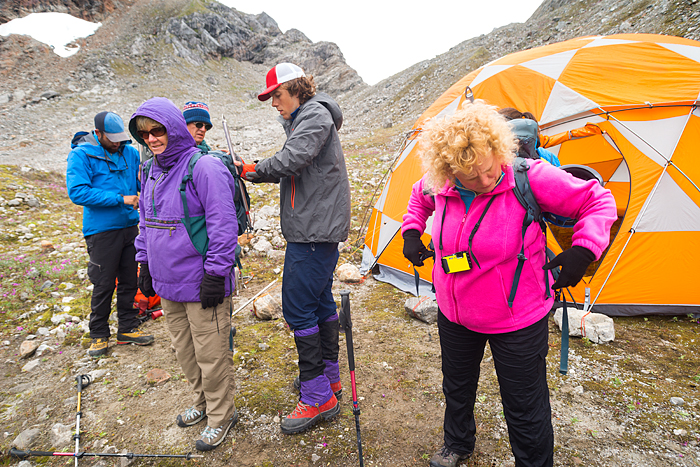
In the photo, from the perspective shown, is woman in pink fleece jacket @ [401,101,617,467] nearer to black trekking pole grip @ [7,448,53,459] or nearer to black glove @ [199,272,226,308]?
black glove @ [199,272,226,308]

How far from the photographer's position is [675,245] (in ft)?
13.8

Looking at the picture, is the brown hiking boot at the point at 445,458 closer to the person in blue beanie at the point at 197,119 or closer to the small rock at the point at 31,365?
the person in blue beanie at the point at 197,119

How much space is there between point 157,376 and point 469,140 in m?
3.99

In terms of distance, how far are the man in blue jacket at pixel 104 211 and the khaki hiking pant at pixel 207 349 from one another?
6.54 ft

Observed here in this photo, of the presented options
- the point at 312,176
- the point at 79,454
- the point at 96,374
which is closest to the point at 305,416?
the point at 79,454

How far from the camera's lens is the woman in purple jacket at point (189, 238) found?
2570 millimetres

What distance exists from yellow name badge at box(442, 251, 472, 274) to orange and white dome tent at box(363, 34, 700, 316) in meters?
3.07

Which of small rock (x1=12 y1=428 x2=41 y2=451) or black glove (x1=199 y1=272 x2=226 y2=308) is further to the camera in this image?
small rock (x1=12 y1=428 x2=41 y2=451)

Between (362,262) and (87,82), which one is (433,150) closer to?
(362,262)

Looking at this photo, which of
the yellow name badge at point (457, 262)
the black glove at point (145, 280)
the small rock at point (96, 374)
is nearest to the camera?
the yellow name badge at point (457, 262)

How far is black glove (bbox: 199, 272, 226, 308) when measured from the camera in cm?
255

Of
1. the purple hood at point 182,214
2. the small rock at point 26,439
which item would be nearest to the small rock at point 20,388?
the small rock at point 26,439

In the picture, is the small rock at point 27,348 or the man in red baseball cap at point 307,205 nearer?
the man in red baseball cap at point 307,205

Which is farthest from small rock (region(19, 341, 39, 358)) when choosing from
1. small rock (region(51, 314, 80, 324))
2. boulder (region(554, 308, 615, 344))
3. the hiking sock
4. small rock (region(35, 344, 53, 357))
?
boulder (region(554, 308, 615, 344))
